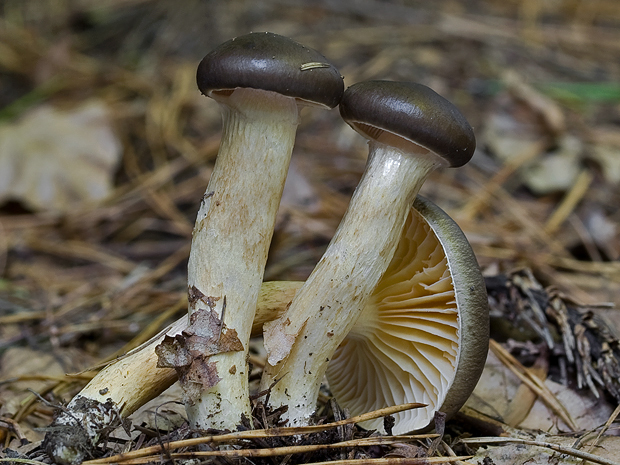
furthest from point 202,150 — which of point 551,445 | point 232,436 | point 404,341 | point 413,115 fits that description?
point 551,445

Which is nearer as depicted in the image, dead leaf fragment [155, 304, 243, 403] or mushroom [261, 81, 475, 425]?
dead leaf fragment [155, 304, 243, 403]

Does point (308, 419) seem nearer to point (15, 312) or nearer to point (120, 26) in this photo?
point (15, 312)

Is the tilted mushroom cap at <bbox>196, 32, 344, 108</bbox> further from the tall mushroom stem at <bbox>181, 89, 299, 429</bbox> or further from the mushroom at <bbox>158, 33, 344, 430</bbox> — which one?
the tall mushroom stem at <bbox>181, 89, 299, 429</bbox>

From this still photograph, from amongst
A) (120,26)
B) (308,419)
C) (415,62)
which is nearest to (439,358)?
(308,419)

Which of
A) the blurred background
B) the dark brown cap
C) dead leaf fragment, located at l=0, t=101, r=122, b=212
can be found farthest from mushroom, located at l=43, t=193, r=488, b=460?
dead leaf fragment, located at l=0, t=101, r=122, b=212

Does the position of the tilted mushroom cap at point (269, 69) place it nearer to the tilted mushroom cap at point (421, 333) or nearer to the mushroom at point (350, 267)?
the mushroom at point (350, 267)

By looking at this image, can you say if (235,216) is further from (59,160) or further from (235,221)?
(59,160)

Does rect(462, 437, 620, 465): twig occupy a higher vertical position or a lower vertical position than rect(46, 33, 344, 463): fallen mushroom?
lower

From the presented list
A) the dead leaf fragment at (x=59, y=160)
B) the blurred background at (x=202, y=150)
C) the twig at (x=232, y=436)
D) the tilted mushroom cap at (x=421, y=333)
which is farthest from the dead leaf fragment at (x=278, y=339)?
the dead leaf fragment at (x=59, y=160)
